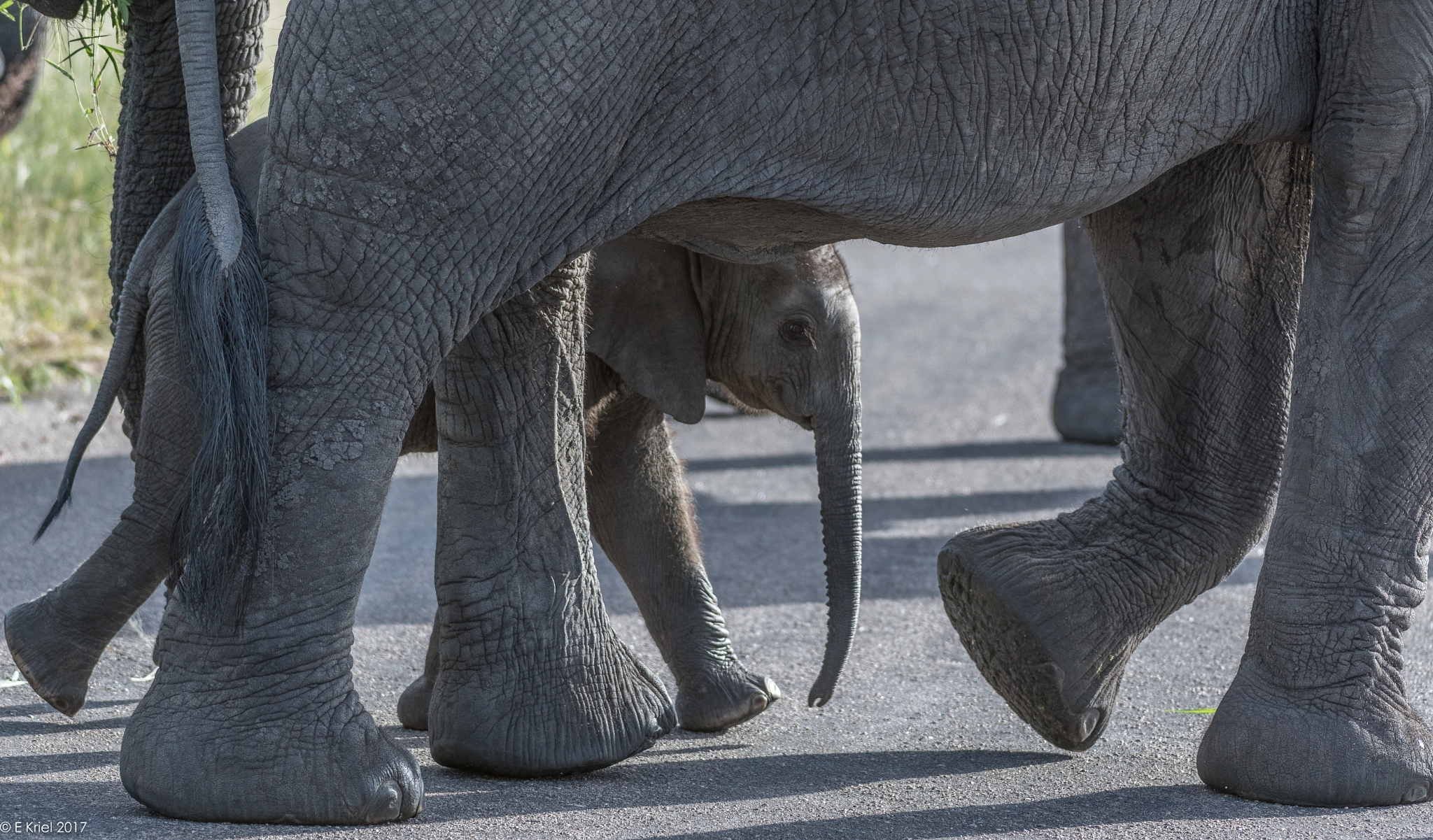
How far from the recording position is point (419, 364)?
3.02 meters

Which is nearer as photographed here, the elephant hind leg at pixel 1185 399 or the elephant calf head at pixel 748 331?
the elephant hind leg at pixel 1185 399

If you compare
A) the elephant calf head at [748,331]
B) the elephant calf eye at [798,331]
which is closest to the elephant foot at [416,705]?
the elephant calf head at [748,331]

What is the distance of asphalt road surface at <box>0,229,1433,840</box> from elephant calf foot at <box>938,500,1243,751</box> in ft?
0.46

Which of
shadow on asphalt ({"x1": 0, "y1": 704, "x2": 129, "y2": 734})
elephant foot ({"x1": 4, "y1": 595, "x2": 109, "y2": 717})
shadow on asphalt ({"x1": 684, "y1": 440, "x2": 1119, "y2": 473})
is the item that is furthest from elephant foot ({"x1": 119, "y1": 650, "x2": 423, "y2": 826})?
shadow on asphalt ({"x1": 684, "y1": 440, "x2": 1119, "y2": 473})

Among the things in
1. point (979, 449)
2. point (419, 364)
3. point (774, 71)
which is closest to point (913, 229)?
point (774, 71)

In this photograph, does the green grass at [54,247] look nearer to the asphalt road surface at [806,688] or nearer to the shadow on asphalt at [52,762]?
the asphalt road surface at [806,688]

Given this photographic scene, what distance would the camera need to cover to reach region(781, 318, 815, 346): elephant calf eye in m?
4.20

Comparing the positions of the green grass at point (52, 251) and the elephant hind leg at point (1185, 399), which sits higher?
the green grass at point (52, 251)

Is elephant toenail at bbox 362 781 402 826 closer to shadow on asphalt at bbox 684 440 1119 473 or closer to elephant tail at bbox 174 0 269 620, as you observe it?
elephant tail at bbox 174 0 269 620

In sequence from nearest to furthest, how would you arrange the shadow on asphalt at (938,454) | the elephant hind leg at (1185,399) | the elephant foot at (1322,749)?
the elephant foot at (1322,749) < the elephant hind leg at (1185,399) < the shadow on asphalt at (938,454)

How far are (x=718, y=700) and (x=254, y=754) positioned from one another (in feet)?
4.32

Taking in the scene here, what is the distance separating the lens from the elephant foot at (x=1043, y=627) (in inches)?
146

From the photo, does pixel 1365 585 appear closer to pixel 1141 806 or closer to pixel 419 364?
pixel 1141 806

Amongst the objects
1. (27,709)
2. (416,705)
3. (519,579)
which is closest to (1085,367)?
(416,705)
